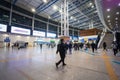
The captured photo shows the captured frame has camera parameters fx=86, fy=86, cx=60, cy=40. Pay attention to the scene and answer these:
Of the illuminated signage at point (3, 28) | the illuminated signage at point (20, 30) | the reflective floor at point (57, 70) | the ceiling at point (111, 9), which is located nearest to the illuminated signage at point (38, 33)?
the illuminated signage at point (20, 30)

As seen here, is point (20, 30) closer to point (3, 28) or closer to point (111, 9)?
point (3, 28)

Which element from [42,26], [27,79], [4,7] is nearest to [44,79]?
[27,79]

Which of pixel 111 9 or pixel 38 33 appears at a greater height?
pixel 111 9

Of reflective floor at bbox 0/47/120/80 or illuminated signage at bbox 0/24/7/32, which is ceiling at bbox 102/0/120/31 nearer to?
reflective floor at bbox 0/47/120/80

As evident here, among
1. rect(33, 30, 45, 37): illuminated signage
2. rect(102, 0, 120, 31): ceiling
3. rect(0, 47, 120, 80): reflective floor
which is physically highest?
rect(102, 0, 120, 31): ceiling

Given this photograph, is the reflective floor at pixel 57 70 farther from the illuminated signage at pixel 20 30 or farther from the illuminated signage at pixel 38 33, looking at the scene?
the illuminated signage at pixel 38 33

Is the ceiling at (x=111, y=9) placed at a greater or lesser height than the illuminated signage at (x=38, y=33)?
greater

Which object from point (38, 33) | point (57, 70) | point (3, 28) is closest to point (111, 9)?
point (57, 70)

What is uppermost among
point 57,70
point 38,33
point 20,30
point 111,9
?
point 111,9

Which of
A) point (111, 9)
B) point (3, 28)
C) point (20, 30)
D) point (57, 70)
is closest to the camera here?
point (57, 70)

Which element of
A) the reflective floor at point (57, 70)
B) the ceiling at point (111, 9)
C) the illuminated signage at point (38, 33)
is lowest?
the reflective floor at point (57, 70)

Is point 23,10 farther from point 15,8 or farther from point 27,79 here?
point 27,79

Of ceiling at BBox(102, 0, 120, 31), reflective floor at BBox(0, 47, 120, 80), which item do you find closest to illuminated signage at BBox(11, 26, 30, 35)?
reflective floor at BBox(0, 47, 120, 80)

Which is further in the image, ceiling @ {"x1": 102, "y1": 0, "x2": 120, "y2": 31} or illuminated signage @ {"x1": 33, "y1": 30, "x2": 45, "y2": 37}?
illuminated signage @ {"x1": 33, "y1": 30, "x2": 45, "y2": 37}
